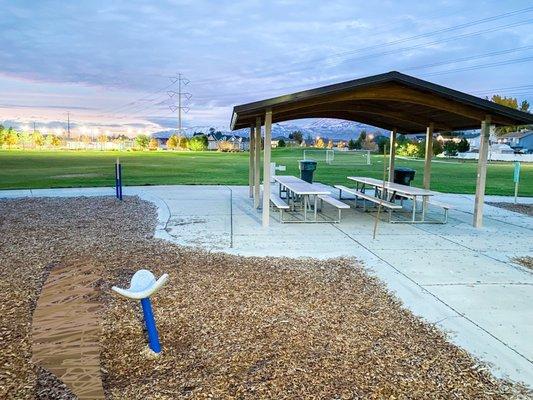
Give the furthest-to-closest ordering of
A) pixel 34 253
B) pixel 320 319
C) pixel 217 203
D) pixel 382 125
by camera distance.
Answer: pixel 382 125 < pixel 217 203 < pixel 34 253 < pixel 320 319

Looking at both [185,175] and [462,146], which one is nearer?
[185,175]

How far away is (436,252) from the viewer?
688 cm

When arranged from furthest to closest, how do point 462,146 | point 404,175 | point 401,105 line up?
point 462,146
point 404,175
point 401,105

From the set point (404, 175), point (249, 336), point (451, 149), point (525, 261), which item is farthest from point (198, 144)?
point (249, 336)

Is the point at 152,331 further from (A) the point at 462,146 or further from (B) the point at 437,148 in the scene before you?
(A) the point at 462,146

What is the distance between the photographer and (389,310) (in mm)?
4480

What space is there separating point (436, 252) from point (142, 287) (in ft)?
17.0

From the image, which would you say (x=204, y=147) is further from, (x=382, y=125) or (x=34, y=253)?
(x=34, y=253)

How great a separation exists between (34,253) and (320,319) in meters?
4.70

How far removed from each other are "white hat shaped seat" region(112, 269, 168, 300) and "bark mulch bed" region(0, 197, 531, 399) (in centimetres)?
59

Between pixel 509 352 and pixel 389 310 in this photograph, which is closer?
pixel 509 352

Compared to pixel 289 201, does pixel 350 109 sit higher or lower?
higher

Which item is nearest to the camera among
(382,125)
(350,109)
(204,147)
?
(350,109)

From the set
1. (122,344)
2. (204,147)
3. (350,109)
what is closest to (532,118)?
(350,109)
